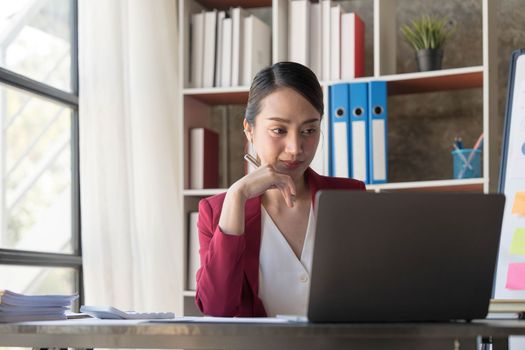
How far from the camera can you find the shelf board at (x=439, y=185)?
305 centimetres

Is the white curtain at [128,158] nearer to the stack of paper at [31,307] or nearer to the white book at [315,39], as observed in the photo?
the white book at [315,39]

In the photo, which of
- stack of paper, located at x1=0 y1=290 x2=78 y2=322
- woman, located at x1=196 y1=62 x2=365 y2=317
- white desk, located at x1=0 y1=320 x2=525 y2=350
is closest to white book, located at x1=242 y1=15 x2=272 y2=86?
woman, located at x1=196 y1=62 x2=365 y2=317

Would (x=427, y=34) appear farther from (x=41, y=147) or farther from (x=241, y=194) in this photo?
(x=241, y=194)

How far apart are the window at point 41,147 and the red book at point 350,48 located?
1.05 meters

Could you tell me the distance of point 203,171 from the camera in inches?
135

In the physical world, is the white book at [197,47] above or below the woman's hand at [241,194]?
above

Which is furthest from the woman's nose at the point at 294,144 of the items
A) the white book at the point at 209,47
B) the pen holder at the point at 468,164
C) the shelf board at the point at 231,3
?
the shelf board at the point at 231,3

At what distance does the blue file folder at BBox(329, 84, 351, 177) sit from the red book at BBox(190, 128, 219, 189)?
531 mm

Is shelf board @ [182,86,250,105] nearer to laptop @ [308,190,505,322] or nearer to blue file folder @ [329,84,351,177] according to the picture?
blue file folder @ [329,84,351,177]

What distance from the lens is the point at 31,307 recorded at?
163cm

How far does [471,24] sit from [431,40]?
309 millimetres

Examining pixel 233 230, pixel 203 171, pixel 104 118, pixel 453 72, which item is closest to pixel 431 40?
pixel 453 72

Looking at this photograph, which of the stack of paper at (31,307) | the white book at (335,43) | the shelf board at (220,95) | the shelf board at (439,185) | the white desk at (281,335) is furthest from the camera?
the shelf board at (220,95)

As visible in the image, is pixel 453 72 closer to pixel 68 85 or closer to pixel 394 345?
pixel 68 85
